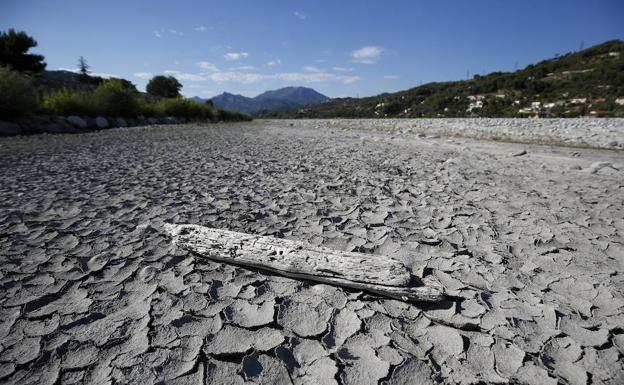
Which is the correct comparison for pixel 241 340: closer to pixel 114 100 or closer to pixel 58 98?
pixel 58 98

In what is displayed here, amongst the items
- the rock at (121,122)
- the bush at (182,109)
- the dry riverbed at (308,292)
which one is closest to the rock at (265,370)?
the dry riverbed at (308,292)

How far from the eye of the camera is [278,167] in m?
4.34

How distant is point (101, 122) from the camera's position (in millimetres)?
10180

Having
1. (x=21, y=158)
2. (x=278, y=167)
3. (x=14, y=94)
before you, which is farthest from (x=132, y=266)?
(x=14, y=94)

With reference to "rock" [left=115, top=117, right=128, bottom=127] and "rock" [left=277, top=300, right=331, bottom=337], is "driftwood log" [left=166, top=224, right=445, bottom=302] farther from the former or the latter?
"rock" [left=115, top=117, right=128, bottom=127]

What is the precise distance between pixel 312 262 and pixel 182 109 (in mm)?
18605

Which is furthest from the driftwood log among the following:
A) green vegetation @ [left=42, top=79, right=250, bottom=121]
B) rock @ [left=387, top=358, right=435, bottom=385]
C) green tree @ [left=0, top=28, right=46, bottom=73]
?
green tree @ [left=0, top=28, right=46, bottom=73]

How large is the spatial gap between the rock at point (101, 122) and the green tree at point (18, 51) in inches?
392

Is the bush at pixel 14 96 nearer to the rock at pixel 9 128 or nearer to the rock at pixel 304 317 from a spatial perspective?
the rock at pixel 9 128

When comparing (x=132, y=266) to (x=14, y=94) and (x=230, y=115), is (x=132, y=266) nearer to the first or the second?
(x=14, y=94)

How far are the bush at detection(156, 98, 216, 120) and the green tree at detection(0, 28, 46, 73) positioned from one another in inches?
272

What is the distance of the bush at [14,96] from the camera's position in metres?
7.31

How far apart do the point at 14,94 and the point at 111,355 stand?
9770 mm

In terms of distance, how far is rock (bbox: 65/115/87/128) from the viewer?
29.7ft
